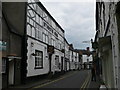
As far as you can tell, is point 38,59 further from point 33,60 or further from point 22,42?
point 22,42

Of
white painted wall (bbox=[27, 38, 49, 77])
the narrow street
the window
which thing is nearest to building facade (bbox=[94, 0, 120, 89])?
the narrow street

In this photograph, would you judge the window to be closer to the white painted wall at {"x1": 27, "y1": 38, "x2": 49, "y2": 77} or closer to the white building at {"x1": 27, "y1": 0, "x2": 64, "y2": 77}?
the white building at {"x1": 27, "y1": 0, "x2": 64, "y2": 77}

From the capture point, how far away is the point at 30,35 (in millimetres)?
22562

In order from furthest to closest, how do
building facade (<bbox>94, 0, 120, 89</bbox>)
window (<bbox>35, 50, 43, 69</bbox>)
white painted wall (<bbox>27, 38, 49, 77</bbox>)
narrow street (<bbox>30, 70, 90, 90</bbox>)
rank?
window (<bbox>35, 50, 43, 69</bbox>)
white painted wall (<bbox>27, 38, 49, 77</bbox>)
narrow street (<bbox>30, 70, 90, 90</bbox>)
building facade (<bbox>94, 0, 120, 89</bbox>)

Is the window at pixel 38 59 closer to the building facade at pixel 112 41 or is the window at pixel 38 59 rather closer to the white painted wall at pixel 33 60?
the white painted wall at pixel 33 60

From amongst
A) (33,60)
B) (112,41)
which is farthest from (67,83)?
(112,41)

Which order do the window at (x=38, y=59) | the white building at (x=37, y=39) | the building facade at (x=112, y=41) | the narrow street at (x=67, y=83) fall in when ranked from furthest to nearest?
1. the window at (x=38, y=59)
2. the white building at (x=37, y=39)
3. the narrow street at (x=67, y=83)
4. the building facade at (x=112, y=41)

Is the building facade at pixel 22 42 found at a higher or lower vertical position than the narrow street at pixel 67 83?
higher

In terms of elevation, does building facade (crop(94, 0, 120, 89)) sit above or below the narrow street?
above

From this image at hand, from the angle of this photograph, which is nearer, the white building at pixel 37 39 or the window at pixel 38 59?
the white building at pixel 37 39

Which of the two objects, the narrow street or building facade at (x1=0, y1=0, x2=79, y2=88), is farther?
the narrow street

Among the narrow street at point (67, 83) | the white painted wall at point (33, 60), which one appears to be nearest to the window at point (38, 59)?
the white painted wall at point (33, 60)

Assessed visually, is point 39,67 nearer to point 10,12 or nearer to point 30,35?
point 30,35

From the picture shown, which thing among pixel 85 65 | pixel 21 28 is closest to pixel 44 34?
pixel 21 28
